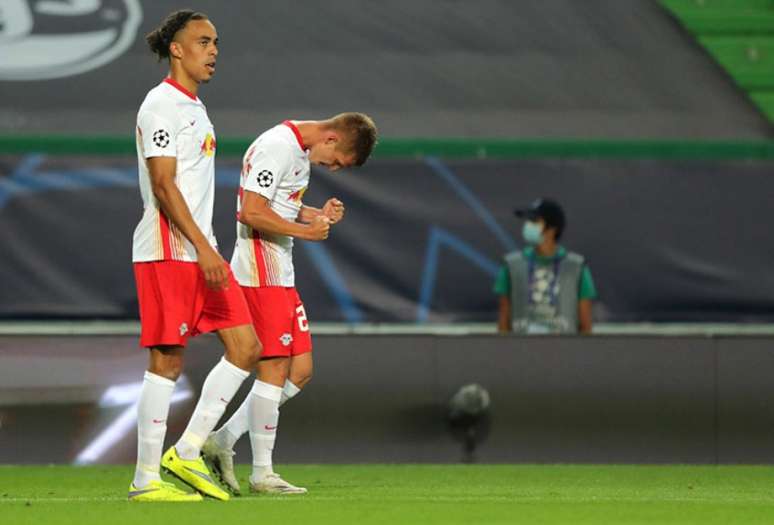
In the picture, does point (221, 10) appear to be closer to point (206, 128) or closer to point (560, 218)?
point (560, 218)

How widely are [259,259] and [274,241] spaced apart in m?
0.11

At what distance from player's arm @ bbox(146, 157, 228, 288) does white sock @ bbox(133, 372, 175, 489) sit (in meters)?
0.47

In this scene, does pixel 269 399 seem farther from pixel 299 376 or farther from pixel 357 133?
pixel 357 133

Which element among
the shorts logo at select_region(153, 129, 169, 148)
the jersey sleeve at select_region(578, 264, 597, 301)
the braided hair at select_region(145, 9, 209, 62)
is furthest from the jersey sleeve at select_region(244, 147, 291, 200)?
the jersey sleeve at select_region(578, 264, 597, 301)

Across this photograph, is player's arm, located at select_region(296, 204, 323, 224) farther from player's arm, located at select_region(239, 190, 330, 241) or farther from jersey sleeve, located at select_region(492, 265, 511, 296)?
jersey sleeve, located at select_region(492, 265, 511, 296)

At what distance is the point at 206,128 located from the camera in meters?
6.76

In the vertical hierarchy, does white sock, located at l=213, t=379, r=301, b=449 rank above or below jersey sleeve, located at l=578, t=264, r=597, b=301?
below

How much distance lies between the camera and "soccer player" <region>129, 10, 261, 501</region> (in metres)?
6.57

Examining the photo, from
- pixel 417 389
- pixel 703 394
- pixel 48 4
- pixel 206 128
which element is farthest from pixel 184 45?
Answer: pixel 48 4

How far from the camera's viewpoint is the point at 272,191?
736 cm

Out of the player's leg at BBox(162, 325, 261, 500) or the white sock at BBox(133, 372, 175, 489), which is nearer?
the white sock at BBox(133, 372, 175, 489)

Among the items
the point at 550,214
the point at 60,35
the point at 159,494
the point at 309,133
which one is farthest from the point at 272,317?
the point at 60,35

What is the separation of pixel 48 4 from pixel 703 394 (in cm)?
521

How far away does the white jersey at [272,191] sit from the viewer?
736 centimetres
